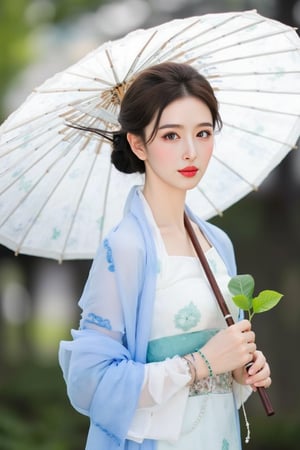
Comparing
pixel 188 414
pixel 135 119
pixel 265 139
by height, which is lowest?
pixel 188 414

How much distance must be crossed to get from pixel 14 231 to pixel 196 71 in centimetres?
92

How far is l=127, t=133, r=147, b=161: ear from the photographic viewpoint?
9.09 ft

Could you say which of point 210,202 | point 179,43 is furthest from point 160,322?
point 179,43

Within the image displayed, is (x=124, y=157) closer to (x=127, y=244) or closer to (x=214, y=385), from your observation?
(x=127, y=244)

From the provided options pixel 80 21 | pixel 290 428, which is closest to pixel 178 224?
pixel 290 428

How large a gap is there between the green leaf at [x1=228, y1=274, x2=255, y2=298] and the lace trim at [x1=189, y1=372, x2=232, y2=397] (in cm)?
27

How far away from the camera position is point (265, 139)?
322 cm

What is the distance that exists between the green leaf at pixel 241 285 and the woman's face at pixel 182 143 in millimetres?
321

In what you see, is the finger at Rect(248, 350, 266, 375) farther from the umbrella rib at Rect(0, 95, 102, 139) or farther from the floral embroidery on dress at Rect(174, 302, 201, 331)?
the umbrella rib at Rect(0, 95, 102, 139)

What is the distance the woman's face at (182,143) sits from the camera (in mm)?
2666

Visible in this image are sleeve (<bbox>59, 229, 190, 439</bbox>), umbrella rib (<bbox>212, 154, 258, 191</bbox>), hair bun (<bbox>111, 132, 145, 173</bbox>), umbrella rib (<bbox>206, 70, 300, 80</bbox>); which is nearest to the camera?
sleeve (<bbox>59, 229, 190, 439</bbox>)

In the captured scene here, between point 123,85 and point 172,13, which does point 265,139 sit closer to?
point 123,85

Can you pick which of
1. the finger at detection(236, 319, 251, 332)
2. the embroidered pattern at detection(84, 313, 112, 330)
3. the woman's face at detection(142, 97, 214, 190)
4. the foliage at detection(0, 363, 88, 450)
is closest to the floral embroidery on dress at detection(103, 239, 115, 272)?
the embroidered pattern at detection(84, 313, 112, 330)

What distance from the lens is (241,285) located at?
266 cm
